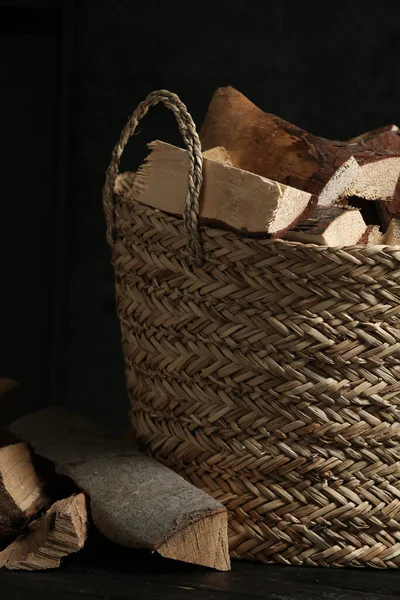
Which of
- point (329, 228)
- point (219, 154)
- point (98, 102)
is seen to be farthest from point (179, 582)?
point (98, 102)

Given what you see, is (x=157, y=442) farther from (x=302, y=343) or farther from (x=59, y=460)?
(x=302, y=343)

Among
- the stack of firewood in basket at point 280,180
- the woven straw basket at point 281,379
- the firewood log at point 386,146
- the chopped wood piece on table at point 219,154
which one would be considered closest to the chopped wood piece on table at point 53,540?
the woven straw basket at point 281,379

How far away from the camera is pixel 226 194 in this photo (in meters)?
1.36

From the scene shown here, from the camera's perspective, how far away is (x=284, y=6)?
7.17ft

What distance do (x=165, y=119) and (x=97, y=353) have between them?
0.61 m

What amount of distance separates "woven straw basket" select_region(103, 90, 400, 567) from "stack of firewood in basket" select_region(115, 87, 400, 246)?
3 centimetres

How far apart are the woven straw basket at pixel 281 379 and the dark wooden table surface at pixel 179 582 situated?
0.04 meters

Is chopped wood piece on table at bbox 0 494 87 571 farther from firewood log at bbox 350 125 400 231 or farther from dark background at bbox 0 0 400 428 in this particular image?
dark background at bbox 0 0 400 428

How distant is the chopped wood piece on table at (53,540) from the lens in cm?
134

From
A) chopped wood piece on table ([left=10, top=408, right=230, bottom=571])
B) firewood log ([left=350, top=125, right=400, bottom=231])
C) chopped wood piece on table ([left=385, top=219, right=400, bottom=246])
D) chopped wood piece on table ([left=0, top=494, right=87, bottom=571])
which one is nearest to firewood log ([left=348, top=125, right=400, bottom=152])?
firewood log ([left=350, top=125, right=400, bottom=231])

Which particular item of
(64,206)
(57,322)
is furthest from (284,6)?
(57,322)

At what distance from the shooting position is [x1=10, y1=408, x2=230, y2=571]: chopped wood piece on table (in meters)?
1.31

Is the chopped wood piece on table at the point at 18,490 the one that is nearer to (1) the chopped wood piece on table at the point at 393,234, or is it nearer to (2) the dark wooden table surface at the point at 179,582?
(2) the dark wooden table surface at the point at 179,582

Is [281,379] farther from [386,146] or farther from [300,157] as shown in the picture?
[386,146]
